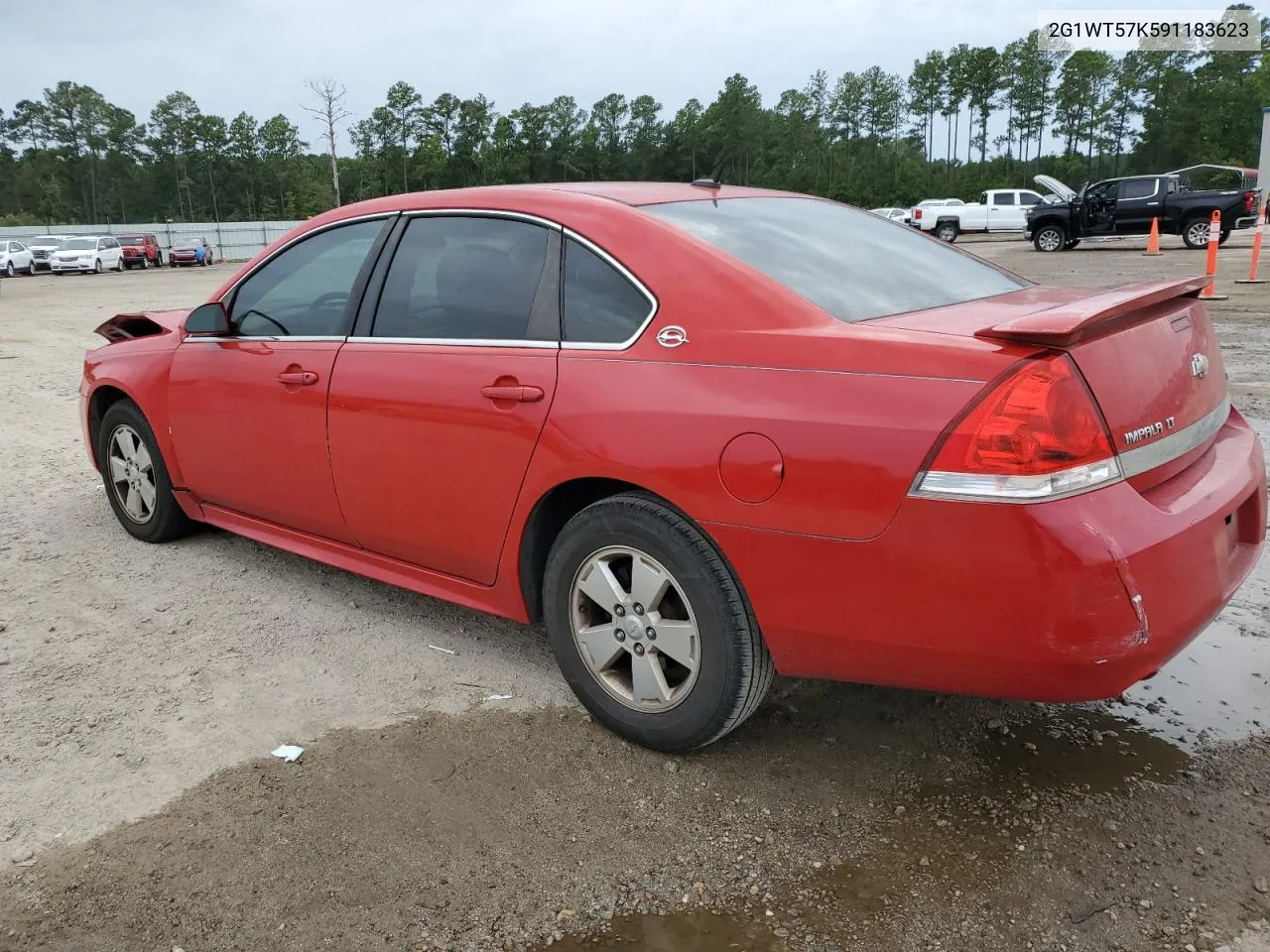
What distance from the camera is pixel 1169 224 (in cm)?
2605

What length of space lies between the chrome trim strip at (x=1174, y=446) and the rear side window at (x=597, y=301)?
1258 mm

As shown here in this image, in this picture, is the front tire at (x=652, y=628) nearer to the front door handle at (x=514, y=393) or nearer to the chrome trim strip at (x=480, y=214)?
the front door handle at (x=514, y=393)

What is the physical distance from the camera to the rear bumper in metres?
2.14

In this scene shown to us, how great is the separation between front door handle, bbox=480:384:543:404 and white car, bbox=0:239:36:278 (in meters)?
41.7

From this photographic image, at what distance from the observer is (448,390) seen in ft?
10.3

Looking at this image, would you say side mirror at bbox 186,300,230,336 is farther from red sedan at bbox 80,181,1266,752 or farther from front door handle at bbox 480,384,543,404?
front door handle at bbox 480,384,543,404

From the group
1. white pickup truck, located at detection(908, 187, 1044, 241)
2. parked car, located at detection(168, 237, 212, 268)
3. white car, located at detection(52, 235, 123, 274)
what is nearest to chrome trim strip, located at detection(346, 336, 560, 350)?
white pickup truck, located at detection(908, 187, 1044, 241)

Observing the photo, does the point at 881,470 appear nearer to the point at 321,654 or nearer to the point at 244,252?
the point at 321,654

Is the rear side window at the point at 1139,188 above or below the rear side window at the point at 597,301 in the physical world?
above

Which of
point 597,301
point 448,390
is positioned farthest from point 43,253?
point 597,301

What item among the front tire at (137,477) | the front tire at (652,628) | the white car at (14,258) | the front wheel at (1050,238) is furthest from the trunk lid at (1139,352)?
the white car at (14,258)

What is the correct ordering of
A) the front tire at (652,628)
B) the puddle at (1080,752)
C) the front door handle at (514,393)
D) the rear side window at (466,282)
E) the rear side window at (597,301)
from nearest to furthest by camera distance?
1. the front tire at (652,628)
2. the puddle at (1080,752)
3. the rear side window at (597,301)
4. the front door handle at (514,393)
5. the rear side window at (466,282)

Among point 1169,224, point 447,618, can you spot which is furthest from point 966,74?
point 447,618

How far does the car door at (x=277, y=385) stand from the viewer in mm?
3660
